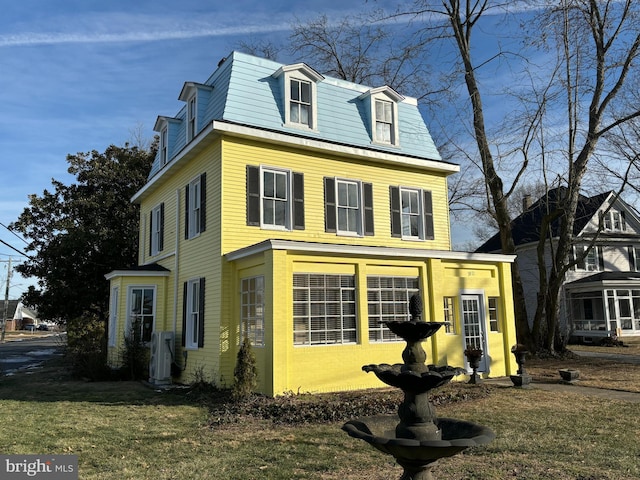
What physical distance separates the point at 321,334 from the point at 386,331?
1.99 metres

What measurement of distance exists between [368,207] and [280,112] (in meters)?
3.76

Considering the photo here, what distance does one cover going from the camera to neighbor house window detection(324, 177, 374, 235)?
46.2 ft

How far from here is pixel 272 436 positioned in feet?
24.2

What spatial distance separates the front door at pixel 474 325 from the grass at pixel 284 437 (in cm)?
228

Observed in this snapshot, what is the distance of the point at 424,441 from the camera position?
3820 mm

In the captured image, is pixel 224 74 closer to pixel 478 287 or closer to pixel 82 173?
pixel 478 287

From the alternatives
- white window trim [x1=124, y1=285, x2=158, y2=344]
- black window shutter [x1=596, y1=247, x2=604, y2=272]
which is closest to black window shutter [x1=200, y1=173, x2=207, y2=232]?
white window trim [x1=124, y1=285, x2=158, y2=344]

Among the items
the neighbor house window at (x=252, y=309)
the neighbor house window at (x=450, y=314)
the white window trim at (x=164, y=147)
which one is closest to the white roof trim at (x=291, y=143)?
the white window trim at (x=164, y=147)

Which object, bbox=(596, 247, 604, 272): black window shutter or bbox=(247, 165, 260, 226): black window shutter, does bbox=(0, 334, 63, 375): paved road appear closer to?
bbox=(247, 165, 260, 226): black window shutter

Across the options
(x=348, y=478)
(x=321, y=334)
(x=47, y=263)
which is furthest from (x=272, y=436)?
(x=47, y=263)

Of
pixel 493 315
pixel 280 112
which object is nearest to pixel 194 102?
pixel 280 112

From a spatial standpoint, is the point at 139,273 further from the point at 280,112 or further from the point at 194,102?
the point at 280,112

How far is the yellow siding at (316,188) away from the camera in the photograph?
41.0 ft

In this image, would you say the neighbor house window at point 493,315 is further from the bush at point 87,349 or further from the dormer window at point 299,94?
the bush at point 87,349
